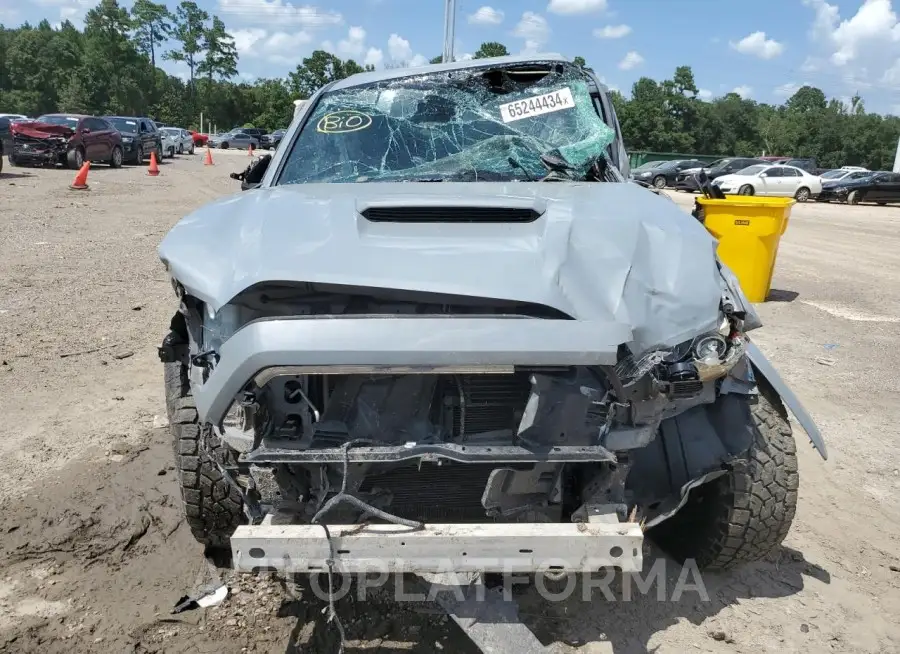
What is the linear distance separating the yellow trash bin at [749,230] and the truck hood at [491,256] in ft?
17.0

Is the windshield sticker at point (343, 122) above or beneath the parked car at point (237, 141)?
above

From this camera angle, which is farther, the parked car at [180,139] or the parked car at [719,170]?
the parked car at [180,139]

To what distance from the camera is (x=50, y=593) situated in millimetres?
2801

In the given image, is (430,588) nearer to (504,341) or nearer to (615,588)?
(615,588)

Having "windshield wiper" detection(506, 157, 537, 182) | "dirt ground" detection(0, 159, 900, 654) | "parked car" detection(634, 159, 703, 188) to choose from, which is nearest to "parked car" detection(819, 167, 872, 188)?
"parked car" detection(634, 159, 703, 188)

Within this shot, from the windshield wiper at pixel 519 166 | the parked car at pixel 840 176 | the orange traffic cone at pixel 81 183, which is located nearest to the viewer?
the windshield wiper at pixel 519 166

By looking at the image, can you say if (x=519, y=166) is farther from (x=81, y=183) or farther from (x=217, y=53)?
(x=217, y=53)

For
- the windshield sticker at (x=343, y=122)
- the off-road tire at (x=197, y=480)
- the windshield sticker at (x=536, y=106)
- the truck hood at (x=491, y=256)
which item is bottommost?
the off-road tire at (x=197, y=480)

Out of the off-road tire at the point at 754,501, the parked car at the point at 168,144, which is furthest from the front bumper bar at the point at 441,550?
the parked car at the point at 168,144

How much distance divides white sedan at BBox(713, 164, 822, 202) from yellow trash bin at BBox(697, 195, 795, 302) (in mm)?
18477

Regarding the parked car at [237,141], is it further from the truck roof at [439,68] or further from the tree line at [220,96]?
the truck roof at [439,68]

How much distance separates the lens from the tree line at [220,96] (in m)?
61.3

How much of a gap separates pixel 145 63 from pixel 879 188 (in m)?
65.2

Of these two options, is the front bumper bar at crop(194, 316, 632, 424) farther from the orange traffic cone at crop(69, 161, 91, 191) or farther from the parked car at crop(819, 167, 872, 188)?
the parked car at crop(819, 167, 872, 188)
